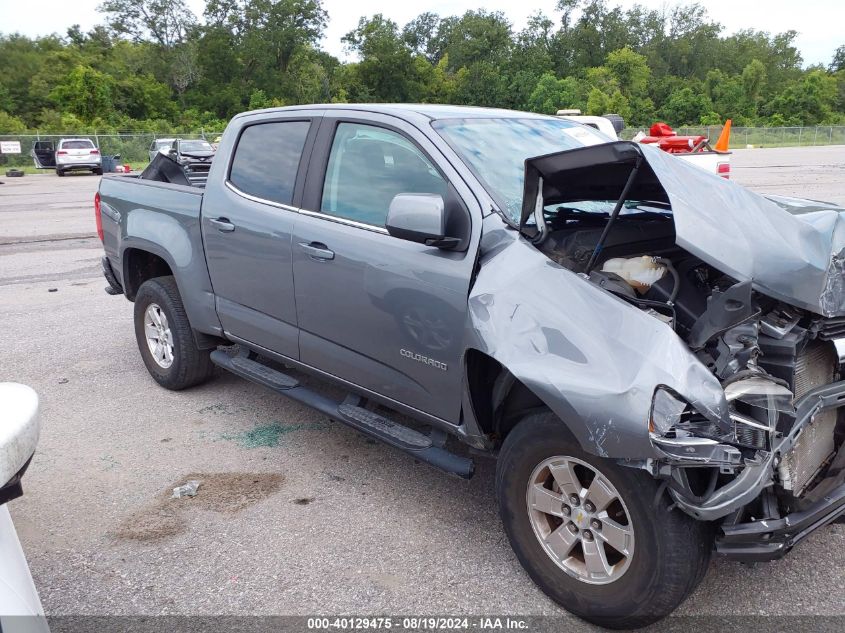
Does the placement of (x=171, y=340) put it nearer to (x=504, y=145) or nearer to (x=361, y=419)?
(x=361, y=419)

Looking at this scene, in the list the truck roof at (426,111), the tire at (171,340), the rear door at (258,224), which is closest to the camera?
the truck roof at (426,111)

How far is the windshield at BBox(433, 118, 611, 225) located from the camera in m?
3.23

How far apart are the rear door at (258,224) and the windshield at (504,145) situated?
0.93 m

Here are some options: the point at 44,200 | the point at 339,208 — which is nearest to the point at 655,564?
the point at 339,208

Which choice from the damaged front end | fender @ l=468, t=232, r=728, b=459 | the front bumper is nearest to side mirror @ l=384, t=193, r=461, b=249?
fender @ l=468, t=232, r=728, b=459

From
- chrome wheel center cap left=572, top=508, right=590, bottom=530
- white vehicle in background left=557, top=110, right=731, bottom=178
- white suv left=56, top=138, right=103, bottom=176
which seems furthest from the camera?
white suv left=56, top=138, right=103, bottom=176

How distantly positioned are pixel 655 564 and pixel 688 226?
1.15 m

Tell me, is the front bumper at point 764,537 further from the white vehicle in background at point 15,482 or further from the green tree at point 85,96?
the green tree at point 85,96

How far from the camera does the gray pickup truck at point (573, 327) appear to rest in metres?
2.34

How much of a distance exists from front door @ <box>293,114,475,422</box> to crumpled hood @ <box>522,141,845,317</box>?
2.25 feet

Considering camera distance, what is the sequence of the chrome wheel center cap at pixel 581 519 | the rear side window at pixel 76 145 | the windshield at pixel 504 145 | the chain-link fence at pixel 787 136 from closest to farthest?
the chrome wheel center cap at pixel 581 519, the windshield at pixel 504 145, the rear side window at pixel 76 145, the chain-link fence at pixel 787 136

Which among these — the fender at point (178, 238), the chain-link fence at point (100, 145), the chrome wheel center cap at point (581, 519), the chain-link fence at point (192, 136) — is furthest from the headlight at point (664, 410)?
the chain-link fence at point (100, 145)

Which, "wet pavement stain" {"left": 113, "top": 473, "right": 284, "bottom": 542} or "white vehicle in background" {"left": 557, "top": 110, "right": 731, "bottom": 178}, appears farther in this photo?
"white vehicle in background" {"left": 557, "top": 110, "right": 731, "bottom": 178}

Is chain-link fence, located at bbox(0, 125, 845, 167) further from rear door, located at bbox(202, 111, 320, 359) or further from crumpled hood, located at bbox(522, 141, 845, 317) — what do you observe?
crumpled hood, located at bbox(522, 141, 845, 317)
